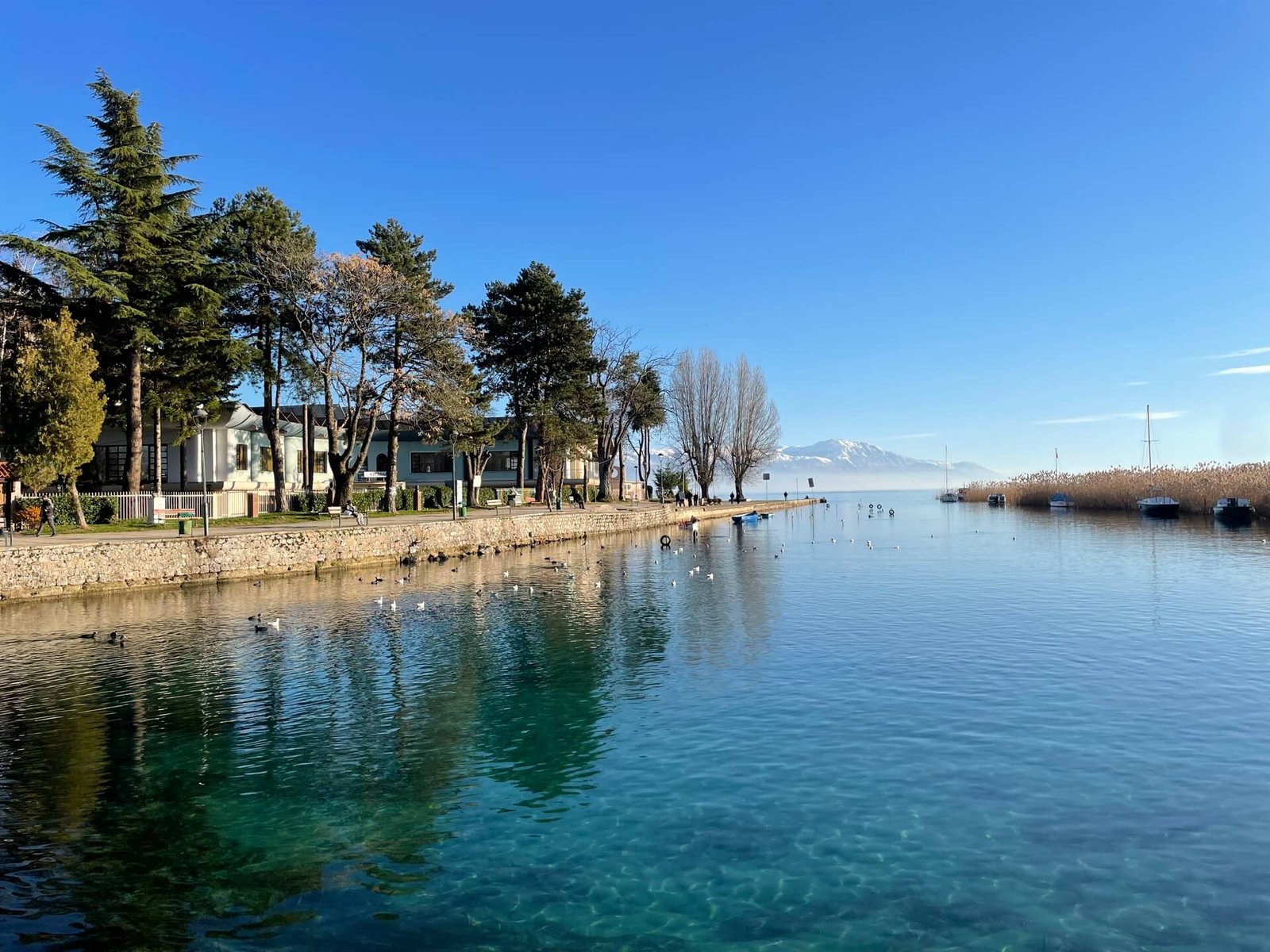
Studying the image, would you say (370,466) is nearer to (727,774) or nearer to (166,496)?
(166,496)

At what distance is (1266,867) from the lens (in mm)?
8328

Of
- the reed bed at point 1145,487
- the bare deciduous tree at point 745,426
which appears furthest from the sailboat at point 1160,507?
the bare deciduous tree at point 745,426

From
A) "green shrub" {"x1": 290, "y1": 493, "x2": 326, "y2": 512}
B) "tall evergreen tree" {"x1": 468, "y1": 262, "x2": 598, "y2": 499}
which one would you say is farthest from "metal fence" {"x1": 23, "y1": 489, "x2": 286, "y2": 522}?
"tall evergreen tree" {"x1": 468, "y1": 262, "x2": 598, "y2": 499}

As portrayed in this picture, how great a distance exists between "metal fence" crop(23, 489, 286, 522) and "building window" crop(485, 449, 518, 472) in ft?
120

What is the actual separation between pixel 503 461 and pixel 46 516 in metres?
48.8

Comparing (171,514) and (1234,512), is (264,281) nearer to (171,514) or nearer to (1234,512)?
(171,514)

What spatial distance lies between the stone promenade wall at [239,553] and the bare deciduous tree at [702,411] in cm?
4661

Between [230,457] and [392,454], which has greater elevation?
[230,457]

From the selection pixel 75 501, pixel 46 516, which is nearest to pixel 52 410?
pixel 75 501

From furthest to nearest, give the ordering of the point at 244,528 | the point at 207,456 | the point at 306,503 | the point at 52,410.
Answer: the point at 207,456 < the point at 306,503 < the point at 244,528 < the point at 52,410

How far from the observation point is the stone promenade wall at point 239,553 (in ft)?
88.6

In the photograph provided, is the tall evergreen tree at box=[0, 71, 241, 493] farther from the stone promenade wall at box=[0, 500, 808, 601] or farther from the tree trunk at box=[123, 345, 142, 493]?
the stone promenade wall at box=[0, 500, 808, 601]

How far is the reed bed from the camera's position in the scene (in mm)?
63812

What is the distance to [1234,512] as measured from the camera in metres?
60.0
